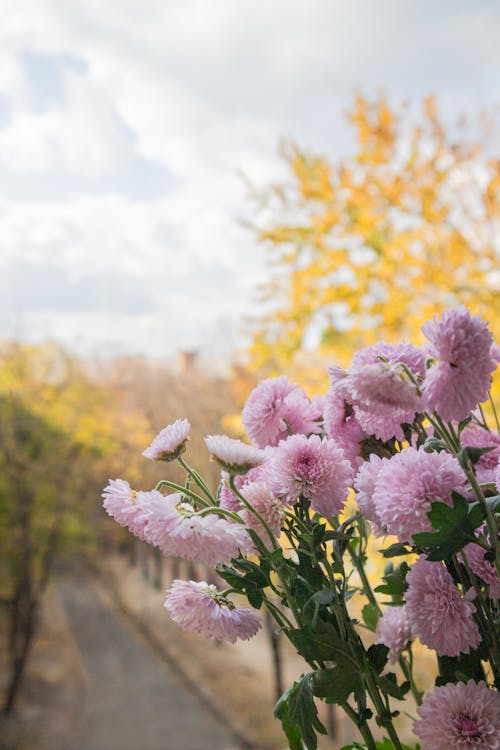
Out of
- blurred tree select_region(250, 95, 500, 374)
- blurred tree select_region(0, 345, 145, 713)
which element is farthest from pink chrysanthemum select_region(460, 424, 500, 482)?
blurred tree select_region(0, 345, 145, 713)

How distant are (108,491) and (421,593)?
0.20 meters

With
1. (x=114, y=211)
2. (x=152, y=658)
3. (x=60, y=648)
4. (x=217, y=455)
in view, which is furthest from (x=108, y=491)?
(x=114, y=211)

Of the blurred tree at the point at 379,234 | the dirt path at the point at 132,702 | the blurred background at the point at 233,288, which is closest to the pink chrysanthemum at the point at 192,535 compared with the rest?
the blurred background at the point at 233,288

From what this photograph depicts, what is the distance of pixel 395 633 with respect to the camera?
0.54 meters

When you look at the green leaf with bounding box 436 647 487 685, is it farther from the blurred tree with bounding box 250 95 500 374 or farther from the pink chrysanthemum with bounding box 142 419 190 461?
the blurred tree with bounding box 250 95 500 374

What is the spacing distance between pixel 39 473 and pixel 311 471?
7.06 meters

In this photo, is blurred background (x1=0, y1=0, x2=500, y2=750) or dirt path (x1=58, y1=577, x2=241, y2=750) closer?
blurred background (x1=0, y1=0, x2=500, y2=750)

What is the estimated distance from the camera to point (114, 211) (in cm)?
3316

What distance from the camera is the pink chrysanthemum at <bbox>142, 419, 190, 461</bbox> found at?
455mm

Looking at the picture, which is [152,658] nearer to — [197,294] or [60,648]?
[60,648]

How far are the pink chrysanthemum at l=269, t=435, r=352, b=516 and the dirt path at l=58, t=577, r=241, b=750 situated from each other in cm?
591

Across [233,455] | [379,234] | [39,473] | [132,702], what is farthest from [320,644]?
[39,473]

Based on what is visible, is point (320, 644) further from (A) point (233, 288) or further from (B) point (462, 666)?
(A) point (233, 288)

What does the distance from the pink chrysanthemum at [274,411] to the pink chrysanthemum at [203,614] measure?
12cm
